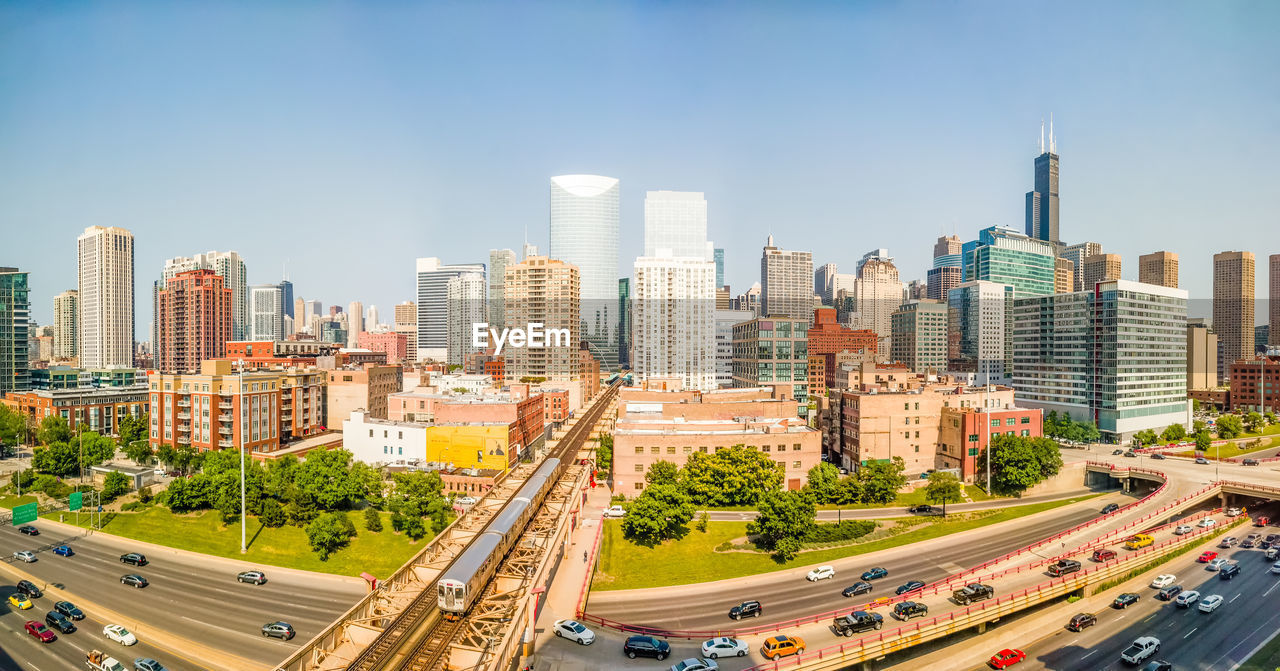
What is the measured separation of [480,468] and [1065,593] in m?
54.5

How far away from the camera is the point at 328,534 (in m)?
51.3

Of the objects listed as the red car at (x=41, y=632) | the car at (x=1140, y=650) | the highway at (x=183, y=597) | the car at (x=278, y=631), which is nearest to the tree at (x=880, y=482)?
the car at (x=1140, y=650)

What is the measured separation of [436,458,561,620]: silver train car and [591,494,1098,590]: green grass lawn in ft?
25.1

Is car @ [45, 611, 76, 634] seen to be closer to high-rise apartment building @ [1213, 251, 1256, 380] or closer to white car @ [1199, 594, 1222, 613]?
white car @ [1199, 594, 1222, 613]

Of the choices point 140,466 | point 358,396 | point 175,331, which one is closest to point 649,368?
point 358,396

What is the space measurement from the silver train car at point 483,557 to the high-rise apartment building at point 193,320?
13593cm

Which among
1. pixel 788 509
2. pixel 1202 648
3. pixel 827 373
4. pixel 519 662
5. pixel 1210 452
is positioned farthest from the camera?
pixel 827 373

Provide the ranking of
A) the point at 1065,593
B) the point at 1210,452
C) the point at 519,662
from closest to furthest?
the point at 519,662
the point at 1065,593
the point at 1210,452

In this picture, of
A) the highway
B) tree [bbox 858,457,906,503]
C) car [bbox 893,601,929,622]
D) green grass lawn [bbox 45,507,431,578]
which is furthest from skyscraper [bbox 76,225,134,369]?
car [bbox 893,601,929,622]

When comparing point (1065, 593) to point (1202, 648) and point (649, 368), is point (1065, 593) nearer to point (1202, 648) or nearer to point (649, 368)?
point (1202, 648)

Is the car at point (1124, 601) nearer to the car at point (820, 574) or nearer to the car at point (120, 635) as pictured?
the car at point (820, 574)

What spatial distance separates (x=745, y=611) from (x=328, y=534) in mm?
33454

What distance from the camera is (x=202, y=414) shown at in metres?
79.7

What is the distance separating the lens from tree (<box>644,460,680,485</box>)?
201 ft
